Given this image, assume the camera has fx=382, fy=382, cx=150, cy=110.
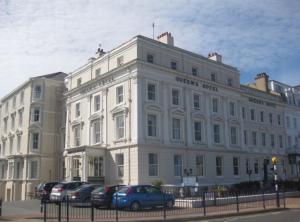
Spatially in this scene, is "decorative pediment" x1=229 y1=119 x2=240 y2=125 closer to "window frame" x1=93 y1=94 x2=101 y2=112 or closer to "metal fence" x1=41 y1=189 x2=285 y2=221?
"metal fence" x1=41 y1=189 x2=285 y2=221

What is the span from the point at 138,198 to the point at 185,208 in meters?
3.24

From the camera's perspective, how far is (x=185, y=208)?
79.5 feet

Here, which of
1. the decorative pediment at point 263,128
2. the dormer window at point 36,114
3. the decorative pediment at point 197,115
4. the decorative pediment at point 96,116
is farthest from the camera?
the decorative pediment at point 263,128

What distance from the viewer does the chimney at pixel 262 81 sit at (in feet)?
181

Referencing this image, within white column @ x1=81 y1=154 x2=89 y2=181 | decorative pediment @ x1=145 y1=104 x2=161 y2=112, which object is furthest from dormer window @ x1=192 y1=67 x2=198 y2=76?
white column @ x1=81 y1=154 x2=89 y2=181

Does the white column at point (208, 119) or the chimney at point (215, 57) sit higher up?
the chimney at point (215, 57)

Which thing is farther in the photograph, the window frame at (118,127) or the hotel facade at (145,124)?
the window frame at (118,127)

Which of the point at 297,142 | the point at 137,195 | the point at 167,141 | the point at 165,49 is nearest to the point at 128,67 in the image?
the point at 165,49

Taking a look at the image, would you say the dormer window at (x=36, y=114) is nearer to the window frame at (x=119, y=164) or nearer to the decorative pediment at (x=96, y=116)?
the decorative pediment at (x=96, y=116)

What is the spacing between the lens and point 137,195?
23281 millimetres

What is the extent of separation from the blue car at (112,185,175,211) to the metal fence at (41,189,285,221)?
356mm

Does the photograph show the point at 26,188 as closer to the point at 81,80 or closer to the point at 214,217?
the point at 81,80

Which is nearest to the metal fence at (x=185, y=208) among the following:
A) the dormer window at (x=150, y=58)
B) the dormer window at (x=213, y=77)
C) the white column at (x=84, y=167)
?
the white column at (x=84, y=167)

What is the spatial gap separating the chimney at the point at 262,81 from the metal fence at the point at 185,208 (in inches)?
1058
